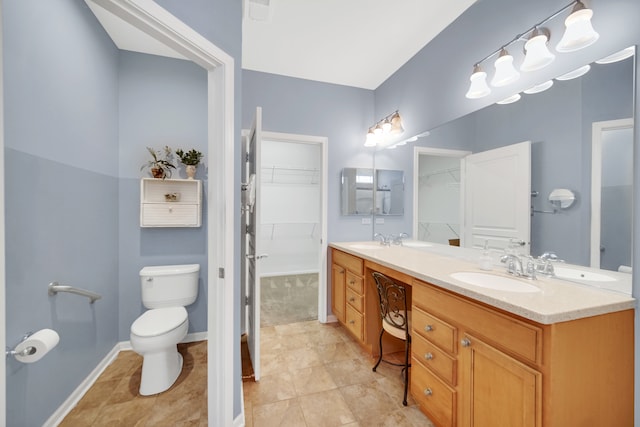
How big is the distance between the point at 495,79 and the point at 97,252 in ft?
9.64

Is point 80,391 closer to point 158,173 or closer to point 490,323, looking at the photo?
point 158,173

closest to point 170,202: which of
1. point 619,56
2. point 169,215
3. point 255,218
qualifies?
point 169,215

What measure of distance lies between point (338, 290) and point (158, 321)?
5.20ft

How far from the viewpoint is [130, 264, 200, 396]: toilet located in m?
1.67

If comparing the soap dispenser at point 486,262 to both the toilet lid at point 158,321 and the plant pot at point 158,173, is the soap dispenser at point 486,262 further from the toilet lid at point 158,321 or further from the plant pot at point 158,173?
the plant pot at point 158,173

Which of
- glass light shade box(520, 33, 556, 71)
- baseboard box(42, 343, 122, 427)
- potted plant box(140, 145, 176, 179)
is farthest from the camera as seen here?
potted plant box(140, 145, 176, 179)

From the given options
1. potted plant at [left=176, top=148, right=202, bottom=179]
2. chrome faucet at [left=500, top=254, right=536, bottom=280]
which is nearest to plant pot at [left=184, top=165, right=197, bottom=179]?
potted plant at [left=176, top=148, right=202, bottom=179]

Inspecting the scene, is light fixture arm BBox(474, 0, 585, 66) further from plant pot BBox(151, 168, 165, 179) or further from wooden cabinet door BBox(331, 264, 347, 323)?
plant pot BBox(151, 168, 165, 179)

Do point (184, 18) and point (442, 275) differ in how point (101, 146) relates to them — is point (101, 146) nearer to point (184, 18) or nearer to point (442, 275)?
point (184, 18)

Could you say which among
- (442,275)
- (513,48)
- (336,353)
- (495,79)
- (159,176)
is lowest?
(336,353)

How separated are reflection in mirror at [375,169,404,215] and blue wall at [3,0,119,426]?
2.52 m

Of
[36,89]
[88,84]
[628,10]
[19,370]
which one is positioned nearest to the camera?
[628,10]

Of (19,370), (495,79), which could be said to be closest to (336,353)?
(19,370)

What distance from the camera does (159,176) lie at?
7.16 ft
